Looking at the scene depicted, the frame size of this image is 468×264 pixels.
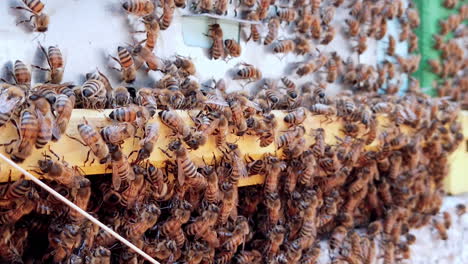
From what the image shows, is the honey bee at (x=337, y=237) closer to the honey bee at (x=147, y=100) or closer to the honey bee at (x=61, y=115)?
the honey bee at (x=147, y=100)

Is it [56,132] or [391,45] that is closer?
[56,132]

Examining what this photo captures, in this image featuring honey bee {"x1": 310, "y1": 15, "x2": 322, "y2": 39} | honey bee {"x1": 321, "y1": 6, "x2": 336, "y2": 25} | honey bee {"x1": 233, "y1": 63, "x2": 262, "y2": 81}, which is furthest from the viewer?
honey bee {"x1": 321, "y1": 6, "x2": 336, "y2": 25}

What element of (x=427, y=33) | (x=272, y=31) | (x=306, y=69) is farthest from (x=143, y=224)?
(x=427, y=33)

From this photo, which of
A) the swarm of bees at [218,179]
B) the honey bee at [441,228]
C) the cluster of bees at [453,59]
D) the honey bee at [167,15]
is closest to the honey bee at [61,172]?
the swarm of bees at [218,179]

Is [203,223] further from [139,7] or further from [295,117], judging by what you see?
[139,7]

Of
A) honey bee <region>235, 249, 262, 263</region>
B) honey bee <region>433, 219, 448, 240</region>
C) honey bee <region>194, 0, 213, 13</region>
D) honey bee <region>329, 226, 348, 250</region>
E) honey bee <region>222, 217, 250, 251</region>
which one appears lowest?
honey bee <region>433, 219, 448, 240</region>

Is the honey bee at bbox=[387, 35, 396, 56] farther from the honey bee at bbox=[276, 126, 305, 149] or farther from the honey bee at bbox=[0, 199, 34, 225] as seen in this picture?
the honey bee at bbox=[0, 199, 34, 225]

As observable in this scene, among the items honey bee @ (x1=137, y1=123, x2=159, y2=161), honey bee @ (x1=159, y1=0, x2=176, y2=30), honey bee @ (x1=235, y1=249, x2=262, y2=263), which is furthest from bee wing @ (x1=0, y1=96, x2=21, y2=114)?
honey bee @ (x1=235, y1=249, x2=262, y2=263)
